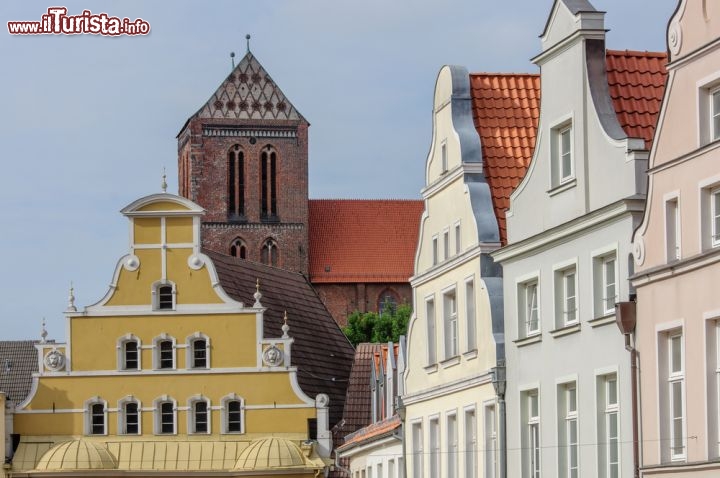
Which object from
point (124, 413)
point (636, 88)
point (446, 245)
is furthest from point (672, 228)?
point (124, 413)

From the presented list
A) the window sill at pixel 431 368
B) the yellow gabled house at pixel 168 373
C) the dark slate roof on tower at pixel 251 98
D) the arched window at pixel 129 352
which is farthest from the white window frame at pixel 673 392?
the dark slate roof on tower at pixel 251 98

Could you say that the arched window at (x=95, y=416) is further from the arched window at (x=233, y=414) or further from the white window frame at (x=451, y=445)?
the white window frame at (x=451, y=445)

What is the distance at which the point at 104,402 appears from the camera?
58406mm

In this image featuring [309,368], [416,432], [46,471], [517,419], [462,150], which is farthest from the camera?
[309,368]

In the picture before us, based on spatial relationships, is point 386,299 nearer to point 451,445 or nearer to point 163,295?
point 163,295

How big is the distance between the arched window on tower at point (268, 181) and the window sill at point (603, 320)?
94209 millimetres

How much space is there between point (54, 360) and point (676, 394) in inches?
1381

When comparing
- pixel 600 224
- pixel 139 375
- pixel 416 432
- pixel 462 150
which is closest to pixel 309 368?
pixel 139 375

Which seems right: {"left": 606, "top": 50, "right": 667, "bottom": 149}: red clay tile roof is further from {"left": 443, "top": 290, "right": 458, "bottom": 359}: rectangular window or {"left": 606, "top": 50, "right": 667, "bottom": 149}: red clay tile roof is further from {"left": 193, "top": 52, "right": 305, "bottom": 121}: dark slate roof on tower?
{"left": 193, "top": 52, "right": 305, "bottom": 121}: dark slate roof on tower

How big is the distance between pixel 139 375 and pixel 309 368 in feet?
25.2

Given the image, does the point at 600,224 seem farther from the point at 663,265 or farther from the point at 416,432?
the point at 416,432

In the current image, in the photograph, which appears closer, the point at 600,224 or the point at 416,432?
the point at 600,224

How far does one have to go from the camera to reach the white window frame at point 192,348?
191 feet

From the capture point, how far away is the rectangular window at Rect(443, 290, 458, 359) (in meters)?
36.4
